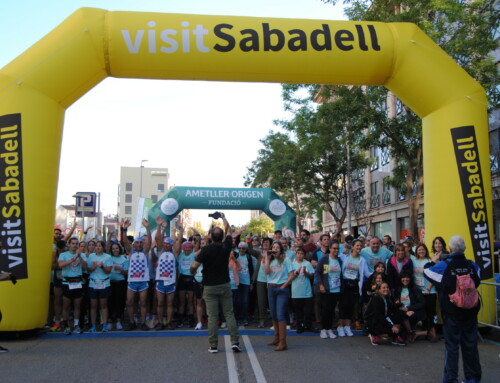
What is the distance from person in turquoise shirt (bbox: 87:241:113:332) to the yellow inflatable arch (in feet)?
3.06

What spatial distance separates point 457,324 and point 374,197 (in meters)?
33.3

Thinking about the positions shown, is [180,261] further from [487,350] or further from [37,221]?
[487,350]

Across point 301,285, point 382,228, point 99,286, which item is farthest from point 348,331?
point 382,228

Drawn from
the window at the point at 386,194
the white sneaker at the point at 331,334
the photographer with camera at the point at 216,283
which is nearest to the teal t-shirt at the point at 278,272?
the photographer with camera at the point at 216,283

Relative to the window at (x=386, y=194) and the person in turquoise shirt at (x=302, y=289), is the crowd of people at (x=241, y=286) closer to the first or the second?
the person in turquoise shirt at (x=302, y=289)

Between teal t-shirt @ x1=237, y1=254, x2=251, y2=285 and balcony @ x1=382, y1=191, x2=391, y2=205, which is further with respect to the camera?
balcony @ x1=382, y1=191, x2=391, y2=205

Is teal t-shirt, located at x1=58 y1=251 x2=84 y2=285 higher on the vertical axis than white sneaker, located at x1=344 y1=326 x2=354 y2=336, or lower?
higher

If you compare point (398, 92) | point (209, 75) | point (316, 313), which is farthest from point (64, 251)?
point (398, 92)

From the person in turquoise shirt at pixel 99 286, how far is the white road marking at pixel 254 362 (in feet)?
8.71

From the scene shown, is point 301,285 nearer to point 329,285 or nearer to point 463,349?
point 329,285

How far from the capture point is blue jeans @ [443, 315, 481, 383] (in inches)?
212

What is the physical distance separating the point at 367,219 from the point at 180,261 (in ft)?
94.7

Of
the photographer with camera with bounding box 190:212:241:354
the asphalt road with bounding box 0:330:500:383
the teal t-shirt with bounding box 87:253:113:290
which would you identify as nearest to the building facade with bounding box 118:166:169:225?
the teal t-shirt with bounding box 87:253:113:290

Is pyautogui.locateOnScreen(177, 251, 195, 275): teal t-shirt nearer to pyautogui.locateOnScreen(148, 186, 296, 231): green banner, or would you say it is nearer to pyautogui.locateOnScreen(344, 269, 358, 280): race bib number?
pyautogui.locateOnScreen(344, 269, 358, 280): race bib number
